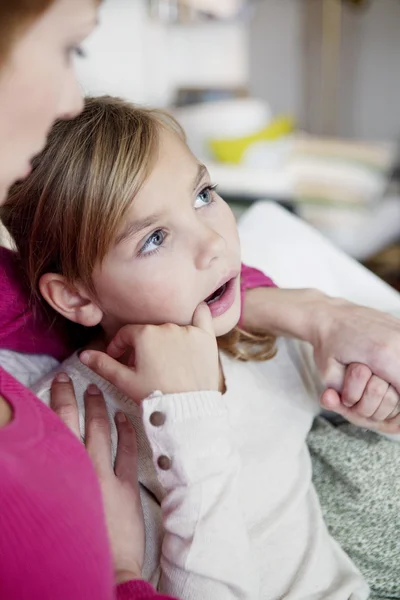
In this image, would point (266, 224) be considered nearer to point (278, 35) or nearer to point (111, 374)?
point (111, 374)

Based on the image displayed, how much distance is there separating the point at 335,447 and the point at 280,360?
0.52 ft

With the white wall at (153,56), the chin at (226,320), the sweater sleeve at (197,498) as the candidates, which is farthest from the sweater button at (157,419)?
the white wall at (153,56)

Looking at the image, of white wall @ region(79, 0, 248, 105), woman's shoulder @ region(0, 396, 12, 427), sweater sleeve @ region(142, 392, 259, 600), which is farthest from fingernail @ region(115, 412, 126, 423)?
white wall @ region(79, 0, 248, 105)

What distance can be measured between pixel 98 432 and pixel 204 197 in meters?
0.35

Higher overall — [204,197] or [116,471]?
[204,197]

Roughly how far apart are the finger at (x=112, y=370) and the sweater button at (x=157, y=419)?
0.17ft

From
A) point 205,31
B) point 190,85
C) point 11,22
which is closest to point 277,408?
point 11,22

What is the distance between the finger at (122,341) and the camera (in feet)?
2.80

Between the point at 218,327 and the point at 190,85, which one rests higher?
the point at 218,327

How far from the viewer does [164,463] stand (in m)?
0.77

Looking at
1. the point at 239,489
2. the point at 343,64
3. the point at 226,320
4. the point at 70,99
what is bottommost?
the point at 343,64

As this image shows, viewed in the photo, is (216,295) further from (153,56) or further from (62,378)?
(153,56)

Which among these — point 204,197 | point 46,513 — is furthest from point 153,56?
point 46,513

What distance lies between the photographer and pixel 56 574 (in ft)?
1.95
